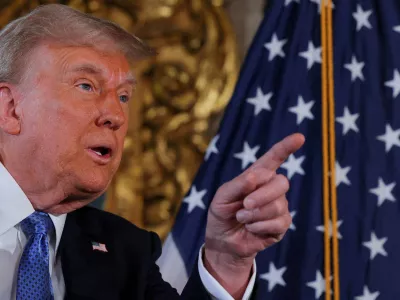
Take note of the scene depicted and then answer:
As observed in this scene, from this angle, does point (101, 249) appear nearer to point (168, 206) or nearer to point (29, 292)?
point (29, 292)

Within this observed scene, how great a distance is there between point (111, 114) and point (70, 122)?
0.29 feet

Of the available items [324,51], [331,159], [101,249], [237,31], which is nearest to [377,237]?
[331,159]

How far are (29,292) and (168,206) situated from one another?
123cm

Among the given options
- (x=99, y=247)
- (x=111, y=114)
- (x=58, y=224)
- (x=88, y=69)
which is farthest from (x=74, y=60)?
(x=99, y=247)

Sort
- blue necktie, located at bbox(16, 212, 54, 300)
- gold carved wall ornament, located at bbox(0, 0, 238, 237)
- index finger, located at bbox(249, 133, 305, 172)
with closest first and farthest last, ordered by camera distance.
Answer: index finger, located at bbox(249, 133, 305, 172)
blue necktie, located at bbox(16, 212, 54, 300)
gold carved wall ornament, located at bbox(0, 0, 238, 237)

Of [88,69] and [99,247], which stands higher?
Answer: [88,69]

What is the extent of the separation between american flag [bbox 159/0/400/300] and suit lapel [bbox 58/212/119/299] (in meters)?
0.51

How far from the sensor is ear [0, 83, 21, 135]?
1.60 metres

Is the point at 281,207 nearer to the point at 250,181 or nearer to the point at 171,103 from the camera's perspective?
the point at 250,181

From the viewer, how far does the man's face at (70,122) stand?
1.56 metres

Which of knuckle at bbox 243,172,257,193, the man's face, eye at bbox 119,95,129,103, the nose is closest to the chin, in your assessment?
the man's face

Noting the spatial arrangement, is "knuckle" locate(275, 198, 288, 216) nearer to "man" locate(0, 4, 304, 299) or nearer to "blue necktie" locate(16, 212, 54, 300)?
"man" locate(0, 4, 304, 299)

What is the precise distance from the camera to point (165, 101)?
2.73m

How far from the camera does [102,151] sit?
1609 millimetres
